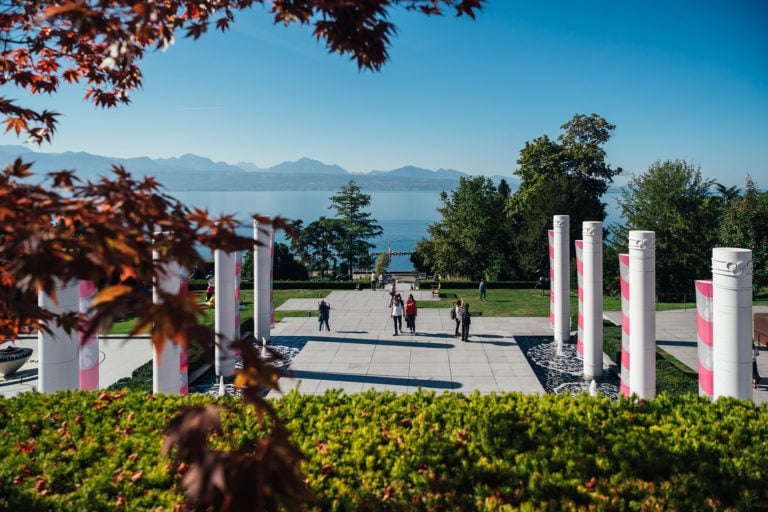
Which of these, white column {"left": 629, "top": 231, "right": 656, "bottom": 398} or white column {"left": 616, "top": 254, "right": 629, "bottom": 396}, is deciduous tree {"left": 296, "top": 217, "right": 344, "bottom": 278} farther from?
white column {"left": 629, "top": 231, "right": 656, "bottom": 398}

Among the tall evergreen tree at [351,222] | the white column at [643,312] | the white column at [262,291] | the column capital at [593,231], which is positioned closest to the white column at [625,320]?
the white column at [643,312]

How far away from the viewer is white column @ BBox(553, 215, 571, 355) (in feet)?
53.0

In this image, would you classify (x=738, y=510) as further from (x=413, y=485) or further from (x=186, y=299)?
(x=186, y=299)

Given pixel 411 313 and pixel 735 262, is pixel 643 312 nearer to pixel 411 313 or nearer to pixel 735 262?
pixel 735 262

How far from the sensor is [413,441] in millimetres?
5301

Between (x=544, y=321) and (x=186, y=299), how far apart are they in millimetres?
19876

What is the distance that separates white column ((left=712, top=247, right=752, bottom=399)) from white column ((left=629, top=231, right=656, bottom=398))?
6.82 feet

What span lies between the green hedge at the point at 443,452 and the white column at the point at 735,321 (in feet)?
7.41

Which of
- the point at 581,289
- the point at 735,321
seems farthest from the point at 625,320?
the point at 735,321

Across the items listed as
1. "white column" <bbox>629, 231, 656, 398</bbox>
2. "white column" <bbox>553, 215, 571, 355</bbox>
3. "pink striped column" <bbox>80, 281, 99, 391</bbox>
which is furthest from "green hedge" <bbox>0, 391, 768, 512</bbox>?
"white column" <bbox>553, 215, 571, 355</bbox>

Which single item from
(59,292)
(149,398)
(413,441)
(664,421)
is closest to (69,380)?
(59,292)

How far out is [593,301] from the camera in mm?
13625

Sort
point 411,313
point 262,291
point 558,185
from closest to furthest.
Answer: point 262,291, point 411,313, point 558,185

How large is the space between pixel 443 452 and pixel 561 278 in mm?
12267
